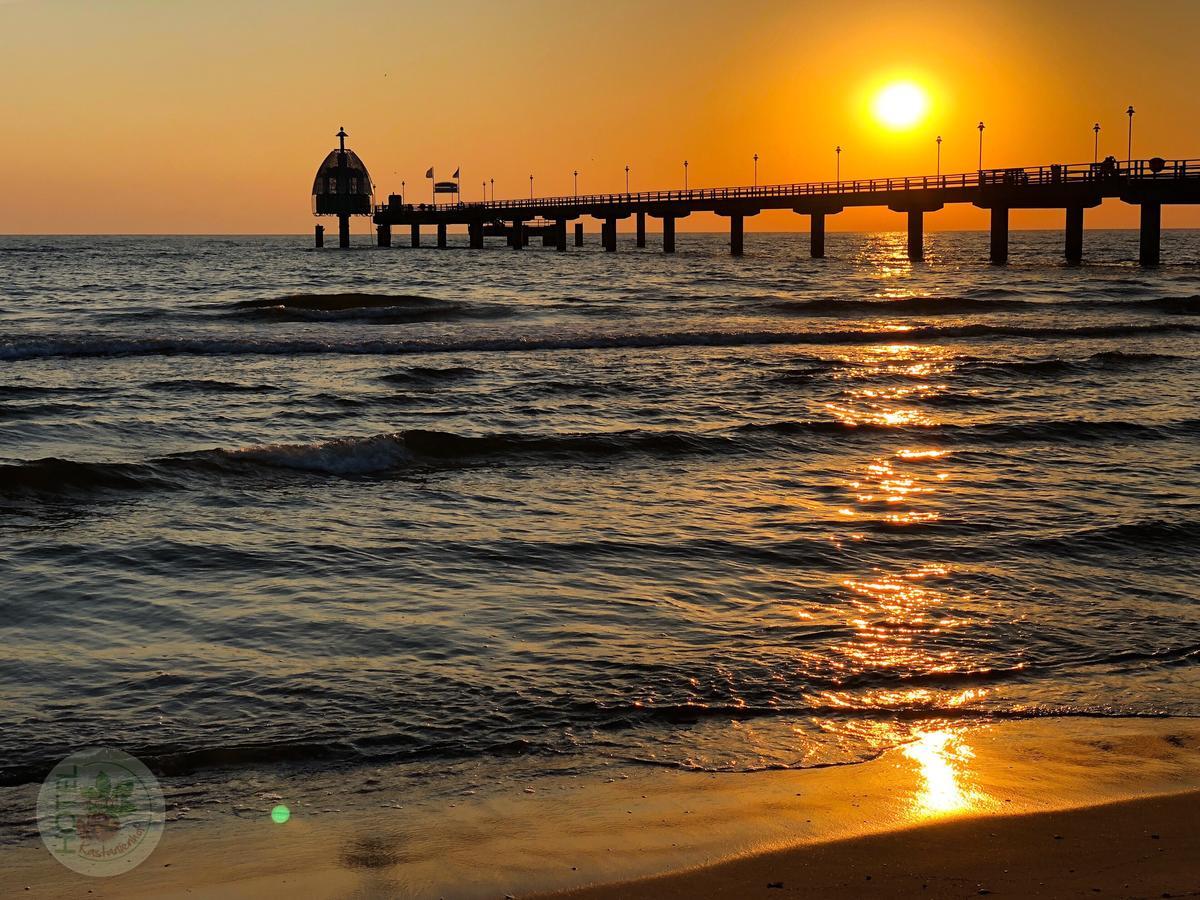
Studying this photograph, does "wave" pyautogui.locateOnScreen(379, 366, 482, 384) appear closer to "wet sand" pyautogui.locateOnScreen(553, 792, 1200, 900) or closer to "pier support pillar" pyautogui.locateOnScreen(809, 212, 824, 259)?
"wet sand" pyautogui.locateOnScreen(553, 792, 1200, 900)

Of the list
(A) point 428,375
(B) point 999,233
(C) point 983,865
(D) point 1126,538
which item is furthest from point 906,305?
(C) point 983,865

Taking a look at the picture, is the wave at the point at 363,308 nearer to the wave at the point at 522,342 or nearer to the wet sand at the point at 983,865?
the wave at the point at 522,342

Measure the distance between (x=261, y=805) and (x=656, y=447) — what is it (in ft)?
37.5

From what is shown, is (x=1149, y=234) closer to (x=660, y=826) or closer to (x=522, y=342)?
(x=522, y=342)

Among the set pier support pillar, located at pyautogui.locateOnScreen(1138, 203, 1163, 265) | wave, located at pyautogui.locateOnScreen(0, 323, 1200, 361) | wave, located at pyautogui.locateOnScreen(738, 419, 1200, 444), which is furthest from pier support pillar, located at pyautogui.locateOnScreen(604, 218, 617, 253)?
wave, located at pyautogui.locateOnScreen(738, 419, 1200, 444)

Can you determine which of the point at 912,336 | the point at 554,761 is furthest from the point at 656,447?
the point at 912,336

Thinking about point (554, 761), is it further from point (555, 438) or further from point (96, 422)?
point (96, 422)

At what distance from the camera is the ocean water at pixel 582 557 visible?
7.00 m

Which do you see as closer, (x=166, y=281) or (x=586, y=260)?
(x=166, y=281)

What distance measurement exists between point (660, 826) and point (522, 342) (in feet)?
92.0

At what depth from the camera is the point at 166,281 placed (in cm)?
6844

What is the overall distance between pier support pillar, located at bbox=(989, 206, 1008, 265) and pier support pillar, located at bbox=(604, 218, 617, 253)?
3680 centimetres

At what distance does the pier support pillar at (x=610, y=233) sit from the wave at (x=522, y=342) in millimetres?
70739

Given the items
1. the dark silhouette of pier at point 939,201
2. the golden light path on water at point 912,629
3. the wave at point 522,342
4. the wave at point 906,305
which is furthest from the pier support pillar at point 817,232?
the golden light path on water at point 912,629
